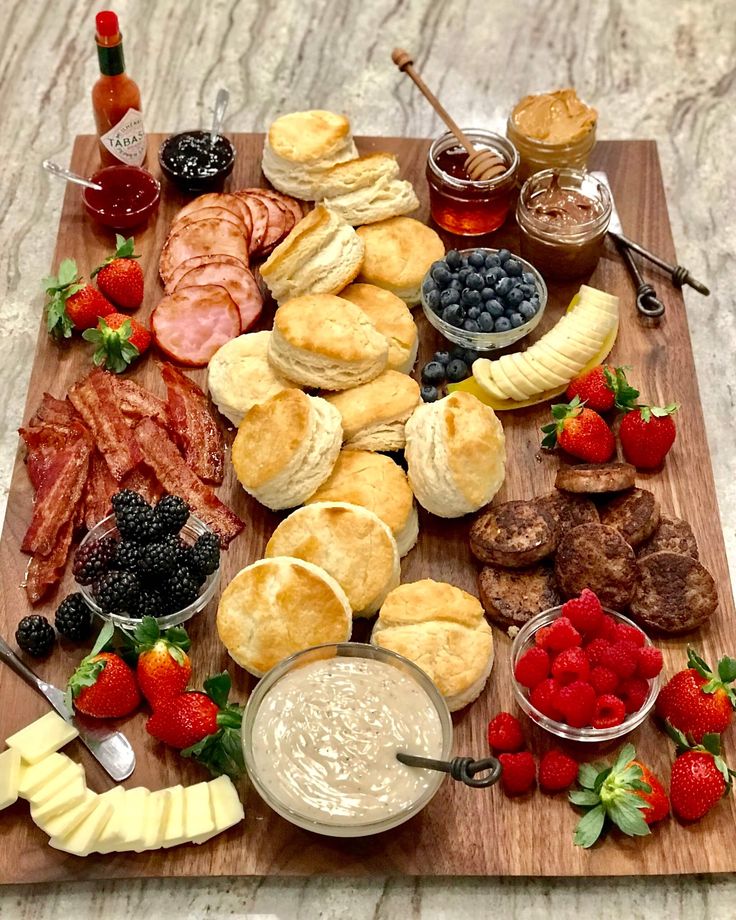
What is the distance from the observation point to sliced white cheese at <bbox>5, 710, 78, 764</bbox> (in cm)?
348

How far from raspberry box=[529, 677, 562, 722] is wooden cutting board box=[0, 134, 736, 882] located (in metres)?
0.14

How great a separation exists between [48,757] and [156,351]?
66.3 inches

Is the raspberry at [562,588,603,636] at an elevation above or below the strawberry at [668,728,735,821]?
above

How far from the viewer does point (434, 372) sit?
444cm

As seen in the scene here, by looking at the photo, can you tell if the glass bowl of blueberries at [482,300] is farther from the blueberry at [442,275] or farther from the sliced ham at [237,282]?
the sliced ham at [237,282]

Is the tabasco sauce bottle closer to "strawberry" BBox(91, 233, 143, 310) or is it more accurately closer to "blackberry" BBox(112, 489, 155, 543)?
"strawberry" BBox(91, 233, 143, 310)

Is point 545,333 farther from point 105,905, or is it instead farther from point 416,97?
point 105,905

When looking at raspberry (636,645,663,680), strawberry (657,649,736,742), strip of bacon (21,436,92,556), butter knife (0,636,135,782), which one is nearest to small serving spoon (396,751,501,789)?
raspberry (636,645,663,680)

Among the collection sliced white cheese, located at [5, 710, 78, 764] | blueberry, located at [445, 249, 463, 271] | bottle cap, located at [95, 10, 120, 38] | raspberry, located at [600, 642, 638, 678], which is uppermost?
bottle cap, located at [95, 10, 120, 38]

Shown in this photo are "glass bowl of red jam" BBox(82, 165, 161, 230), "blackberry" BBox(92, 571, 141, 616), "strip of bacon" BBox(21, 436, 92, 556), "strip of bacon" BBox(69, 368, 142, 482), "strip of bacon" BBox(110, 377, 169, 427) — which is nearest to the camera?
"blackberry" BBox(92, 571, 141, 616)

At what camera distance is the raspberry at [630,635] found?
354cm

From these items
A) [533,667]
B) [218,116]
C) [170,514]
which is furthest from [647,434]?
[218,116]

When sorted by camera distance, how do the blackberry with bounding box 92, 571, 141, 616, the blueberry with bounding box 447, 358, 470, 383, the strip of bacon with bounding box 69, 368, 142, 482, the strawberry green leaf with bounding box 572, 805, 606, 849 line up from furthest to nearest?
the blueberry with bounding box 447, 358, 470, 383 < the strip of bacon with bounding box 69, 368, 142, 482 < the blackberry with bounding box 92, 571, 141, 616 < the strawberry green leaf with bounding box 572, 805, 606, 849

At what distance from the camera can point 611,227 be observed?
4918 mm
